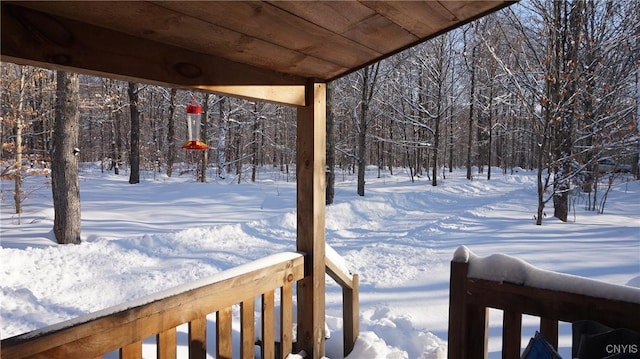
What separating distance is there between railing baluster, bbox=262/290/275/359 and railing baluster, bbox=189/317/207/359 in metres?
0.44

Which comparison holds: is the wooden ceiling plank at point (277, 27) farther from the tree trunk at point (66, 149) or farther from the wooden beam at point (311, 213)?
the tree trunk at point (66, 149)

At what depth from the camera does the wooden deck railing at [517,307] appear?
1597 mm

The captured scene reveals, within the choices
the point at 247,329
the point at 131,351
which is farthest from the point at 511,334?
the point at 131,351

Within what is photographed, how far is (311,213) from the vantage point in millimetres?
2484

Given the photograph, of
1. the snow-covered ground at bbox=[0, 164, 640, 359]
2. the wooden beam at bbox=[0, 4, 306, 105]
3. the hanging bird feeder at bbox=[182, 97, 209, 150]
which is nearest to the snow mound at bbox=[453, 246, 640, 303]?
the snow-covered ground at bbox=[0, 164, 640, 359]

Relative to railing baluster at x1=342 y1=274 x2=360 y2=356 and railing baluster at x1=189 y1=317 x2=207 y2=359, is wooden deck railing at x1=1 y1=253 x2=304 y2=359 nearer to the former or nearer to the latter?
railing baluster at x1=189 y1=317 x2=207 y2=359

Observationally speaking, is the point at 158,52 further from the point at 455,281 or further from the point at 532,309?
the point at 532,309

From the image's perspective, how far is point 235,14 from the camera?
4.64ft

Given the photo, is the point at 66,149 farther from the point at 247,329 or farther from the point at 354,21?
the point at 354,21

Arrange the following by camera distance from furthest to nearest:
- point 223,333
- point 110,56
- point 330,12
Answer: point 223,333 < point 330,12 < point 110,56

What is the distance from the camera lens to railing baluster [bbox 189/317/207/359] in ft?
6.20

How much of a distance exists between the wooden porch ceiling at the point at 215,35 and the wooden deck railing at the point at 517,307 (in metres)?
1.17

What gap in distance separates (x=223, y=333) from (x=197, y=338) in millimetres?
168

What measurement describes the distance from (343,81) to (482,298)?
46.2ft
